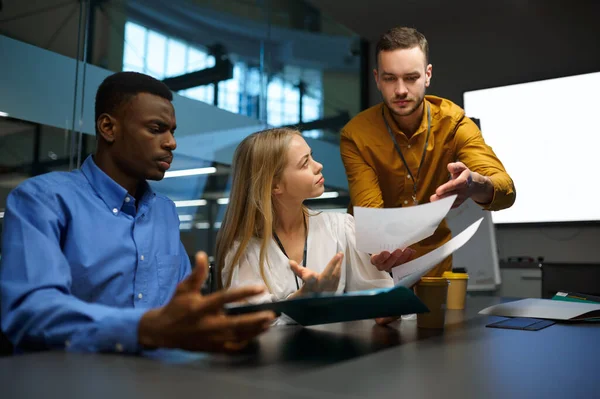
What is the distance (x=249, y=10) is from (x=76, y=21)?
1.53 metres

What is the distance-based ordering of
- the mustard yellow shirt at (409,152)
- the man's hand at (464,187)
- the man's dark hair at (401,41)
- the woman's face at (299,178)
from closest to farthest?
1. the man's hand at (464,187)
2. the woman's face at (299,178)
3. the man's dark hair at (401,41)
4. the mustard yellow shirt at (409,152)

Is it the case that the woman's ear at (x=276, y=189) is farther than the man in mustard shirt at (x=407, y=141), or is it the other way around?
the man in mustard shirt at (x=407, y=141)

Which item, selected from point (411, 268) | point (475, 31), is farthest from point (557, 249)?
point (411, 268)

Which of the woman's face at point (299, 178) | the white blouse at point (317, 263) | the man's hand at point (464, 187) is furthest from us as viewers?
the woman's face at point (299, 178)

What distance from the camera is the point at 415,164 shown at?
1.95m

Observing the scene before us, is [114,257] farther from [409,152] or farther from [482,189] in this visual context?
[409,152]

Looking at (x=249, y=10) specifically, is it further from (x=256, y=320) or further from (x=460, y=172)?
(x=256, y=320)

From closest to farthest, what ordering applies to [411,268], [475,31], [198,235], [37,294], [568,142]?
1. [37,294]
2. [411,268]
3. [198,235]
4. [568,142]
5. [475,31]

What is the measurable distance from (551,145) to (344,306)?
3752 millimetres

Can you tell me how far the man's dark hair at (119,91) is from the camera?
1103 mm

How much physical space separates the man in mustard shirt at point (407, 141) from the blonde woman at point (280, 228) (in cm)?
27

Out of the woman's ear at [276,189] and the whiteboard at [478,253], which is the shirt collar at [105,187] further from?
the whiteboard at [478,253]

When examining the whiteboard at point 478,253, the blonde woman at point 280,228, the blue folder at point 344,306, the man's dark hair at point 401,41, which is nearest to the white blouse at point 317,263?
the blonde woman at point 280,228

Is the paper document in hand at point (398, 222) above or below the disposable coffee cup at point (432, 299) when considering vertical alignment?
above
